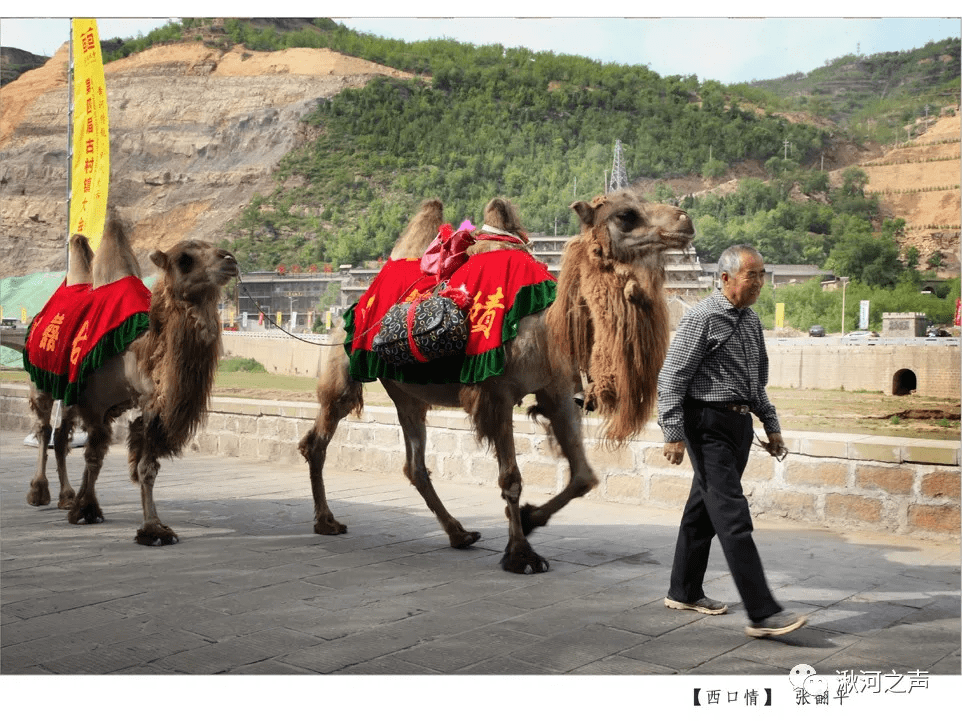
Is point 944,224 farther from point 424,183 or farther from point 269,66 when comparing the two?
point 269,66

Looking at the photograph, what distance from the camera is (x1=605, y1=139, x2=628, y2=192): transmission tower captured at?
958 centimetres

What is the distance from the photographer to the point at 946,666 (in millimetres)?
3145

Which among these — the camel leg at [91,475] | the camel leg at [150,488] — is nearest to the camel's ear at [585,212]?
the camel leg at [150,488]

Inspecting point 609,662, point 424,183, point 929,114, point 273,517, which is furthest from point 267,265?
point 609,662

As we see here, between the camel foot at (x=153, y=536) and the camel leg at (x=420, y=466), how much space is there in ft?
4.82

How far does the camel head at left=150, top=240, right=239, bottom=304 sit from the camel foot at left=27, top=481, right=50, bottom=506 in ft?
7.89

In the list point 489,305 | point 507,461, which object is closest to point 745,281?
point 489,305

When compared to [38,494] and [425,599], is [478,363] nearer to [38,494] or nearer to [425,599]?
[425,599]

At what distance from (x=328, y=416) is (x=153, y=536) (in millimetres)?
1269

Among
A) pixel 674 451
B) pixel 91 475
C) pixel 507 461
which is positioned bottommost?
pixel 91 475

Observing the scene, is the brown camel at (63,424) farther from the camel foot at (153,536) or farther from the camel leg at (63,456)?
the camel foot at (153,536)

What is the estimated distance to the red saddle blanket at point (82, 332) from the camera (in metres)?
5.60

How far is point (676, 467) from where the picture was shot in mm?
6484

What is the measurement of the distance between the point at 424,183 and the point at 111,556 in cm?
628
